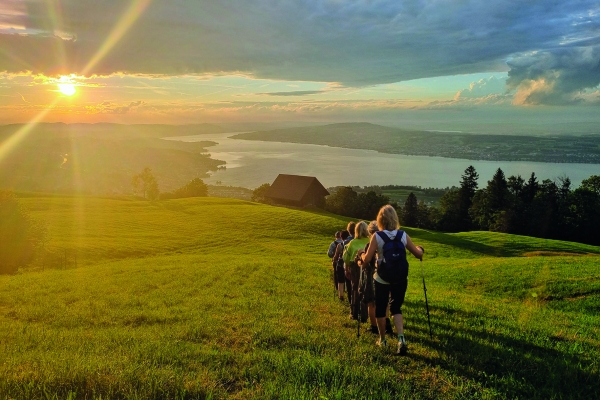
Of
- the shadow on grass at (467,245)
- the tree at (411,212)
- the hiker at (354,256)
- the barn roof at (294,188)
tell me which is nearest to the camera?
the hiker at (354,256)

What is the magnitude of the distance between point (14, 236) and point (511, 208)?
3059 inches

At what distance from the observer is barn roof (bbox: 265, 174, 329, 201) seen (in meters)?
77.8

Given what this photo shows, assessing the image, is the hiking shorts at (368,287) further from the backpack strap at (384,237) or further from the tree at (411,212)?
the tree at (411,212)

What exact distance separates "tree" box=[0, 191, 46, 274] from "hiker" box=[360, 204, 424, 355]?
31.4 m

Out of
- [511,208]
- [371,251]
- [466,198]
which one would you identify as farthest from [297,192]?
[371,251]

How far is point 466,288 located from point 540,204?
6813cm

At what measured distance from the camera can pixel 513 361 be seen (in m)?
6.03

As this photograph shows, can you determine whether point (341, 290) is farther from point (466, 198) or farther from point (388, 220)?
point (466, 198)

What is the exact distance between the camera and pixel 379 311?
692 centimetres

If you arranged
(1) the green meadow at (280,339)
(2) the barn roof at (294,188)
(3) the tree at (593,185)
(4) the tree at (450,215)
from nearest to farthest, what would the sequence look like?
(1) the green meadow at (280,339)
(3) the tree at (593,185)
(2) the barn roof at (294,188)
(4) the tree at (450,215)

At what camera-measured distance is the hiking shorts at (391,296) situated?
6848 millimetres

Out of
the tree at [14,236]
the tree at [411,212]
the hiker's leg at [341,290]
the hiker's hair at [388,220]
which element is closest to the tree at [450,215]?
the tree at [411,212]

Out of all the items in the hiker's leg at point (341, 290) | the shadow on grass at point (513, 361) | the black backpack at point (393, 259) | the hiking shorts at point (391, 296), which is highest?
the black backpack at point (393, 259)

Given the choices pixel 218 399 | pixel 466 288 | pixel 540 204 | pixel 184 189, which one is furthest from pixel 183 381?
pixel 184 189
